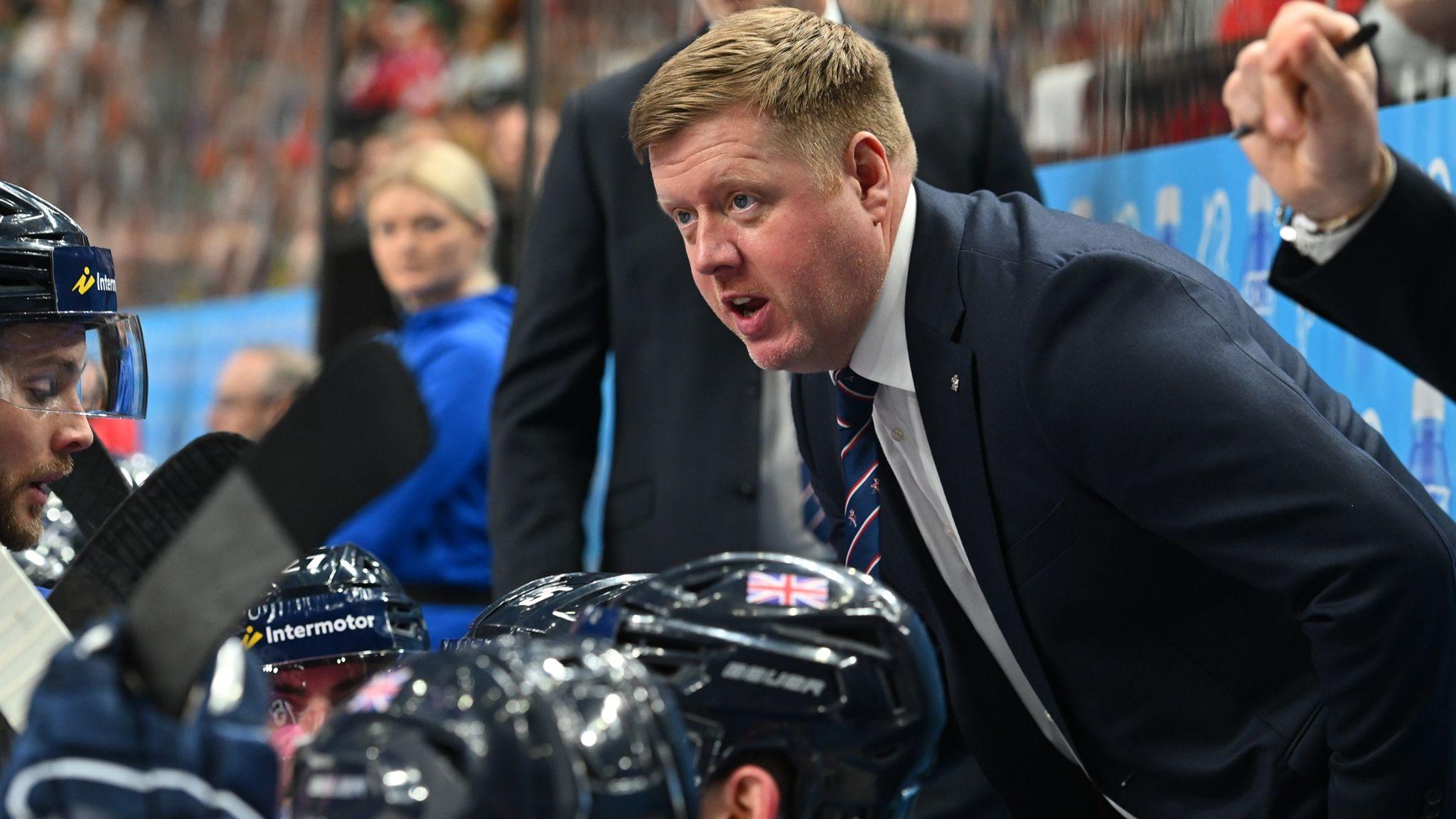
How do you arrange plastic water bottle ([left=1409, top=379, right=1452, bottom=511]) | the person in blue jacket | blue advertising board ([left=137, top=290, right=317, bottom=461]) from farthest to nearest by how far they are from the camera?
blue advertising board ([left=137, top=290, right=317, bottom=461]) → the person in blue jacket → plastic water bottle ([left=1409, top=379, right=1452, bottom=511])

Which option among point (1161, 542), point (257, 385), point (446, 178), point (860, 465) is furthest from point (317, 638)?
point (257, 385)

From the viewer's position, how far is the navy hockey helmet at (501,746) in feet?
4.41

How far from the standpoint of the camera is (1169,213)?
10.9 feet

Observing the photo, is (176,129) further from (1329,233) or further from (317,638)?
(1329,233)

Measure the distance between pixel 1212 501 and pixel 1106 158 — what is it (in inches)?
68.3

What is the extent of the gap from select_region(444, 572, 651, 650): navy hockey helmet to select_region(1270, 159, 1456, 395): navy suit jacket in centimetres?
111

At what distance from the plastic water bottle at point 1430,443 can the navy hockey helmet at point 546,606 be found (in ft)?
4.60

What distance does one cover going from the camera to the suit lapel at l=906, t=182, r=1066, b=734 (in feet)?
7.13

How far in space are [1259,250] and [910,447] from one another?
1.05 metres

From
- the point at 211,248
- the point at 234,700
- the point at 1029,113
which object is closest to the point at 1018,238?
the point at 234,700

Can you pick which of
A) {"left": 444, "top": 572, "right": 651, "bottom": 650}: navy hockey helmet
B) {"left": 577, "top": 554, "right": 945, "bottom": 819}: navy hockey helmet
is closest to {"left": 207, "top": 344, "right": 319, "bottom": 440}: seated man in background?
{"left": 444, "top": 572, "right": 651, "bottom": 650}: navy hockey helmet

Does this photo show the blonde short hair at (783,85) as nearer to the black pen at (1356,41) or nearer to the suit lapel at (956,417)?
the suit lapel at (956,417)

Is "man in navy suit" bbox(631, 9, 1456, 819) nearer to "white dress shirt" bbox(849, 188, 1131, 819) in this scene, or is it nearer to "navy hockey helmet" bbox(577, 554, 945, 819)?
"white dress shirt" bbox(849, 188, 1131, 819)

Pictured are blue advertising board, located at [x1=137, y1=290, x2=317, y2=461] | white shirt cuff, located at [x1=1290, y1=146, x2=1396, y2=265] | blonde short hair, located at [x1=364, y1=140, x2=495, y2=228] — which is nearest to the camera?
white shirt cuff, located at [x1=1290, y1=146, x2=1396, y2=265]
